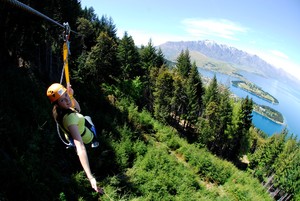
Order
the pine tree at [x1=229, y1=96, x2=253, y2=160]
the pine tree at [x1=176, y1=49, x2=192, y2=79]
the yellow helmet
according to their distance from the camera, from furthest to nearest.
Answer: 1. the pine tree at [x1=176, y1=49, x2=192, y2=79]
2. the pine tree at [x1=229, y1=96, x2=253, y2=160]
3. the yellow helmet

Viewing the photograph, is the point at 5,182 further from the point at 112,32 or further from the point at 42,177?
the point at 112,32

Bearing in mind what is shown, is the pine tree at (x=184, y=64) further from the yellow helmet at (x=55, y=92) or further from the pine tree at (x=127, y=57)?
the yellow helmet at (x=55, y=92)

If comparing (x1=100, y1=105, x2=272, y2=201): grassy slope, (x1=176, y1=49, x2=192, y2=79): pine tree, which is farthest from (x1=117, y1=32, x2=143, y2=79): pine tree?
(x1=100, y1=105, x2=272, y2=201): grassy slope

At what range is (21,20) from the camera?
1656cm

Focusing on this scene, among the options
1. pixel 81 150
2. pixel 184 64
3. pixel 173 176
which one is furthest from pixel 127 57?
pixel 81 150

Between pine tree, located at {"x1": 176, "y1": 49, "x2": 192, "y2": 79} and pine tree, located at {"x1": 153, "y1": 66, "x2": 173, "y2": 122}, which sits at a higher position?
pine tree, located at {"x1": 176, "y1": 49, "x2": 192, "y2": 79}

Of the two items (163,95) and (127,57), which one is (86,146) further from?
(163,95)

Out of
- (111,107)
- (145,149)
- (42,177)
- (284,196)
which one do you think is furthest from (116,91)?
(284,196)

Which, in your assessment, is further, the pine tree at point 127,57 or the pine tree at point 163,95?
the pine tree at point 163,95

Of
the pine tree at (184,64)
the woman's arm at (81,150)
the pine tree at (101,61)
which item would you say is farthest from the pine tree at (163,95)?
the woman's arm at (81,150)

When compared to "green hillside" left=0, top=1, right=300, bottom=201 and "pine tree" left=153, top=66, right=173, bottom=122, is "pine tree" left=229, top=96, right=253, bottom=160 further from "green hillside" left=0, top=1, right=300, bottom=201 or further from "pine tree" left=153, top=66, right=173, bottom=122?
"pine tree" left=153, top=66, right=173, bottom=122

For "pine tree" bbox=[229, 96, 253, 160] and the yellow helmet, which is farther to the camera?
"pine tree" bbox=[229, 96, 253, 160]

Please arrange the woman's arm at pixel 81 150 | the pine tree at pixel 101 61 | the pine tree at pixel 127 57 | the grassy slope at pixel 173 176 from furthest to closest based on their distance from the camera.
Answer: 1. the pine tree at pixel 127 57
2. the pine tree at pixel 101 61
3. the grassy slope at pixel 173 176
4. the woman's arm at pixel 81 150

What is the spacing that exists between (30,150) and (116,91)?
1166 inches
